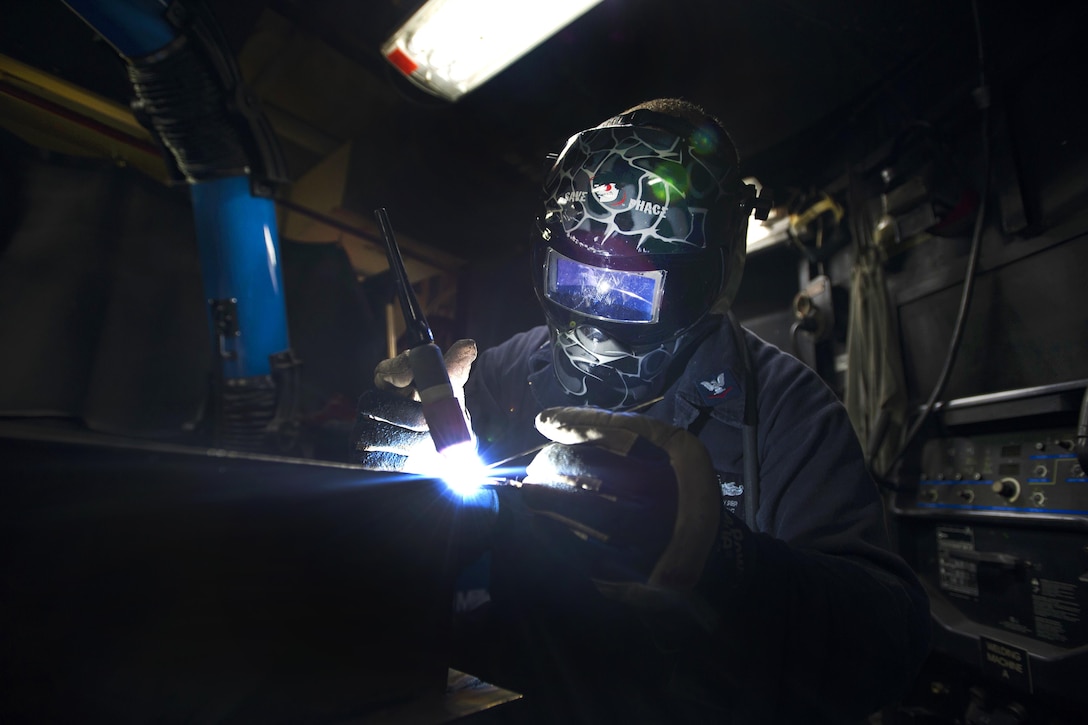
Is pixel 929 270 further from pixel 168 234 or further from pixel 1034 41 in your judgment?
pixel 168 234

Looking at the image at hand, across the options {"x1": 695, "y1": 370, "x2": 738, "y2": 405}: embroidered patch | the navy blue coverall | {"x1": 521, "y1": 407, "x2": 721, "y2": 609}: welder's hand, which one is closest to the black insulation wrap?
the navy blue coverall

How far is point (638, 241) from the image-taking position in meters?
1.38

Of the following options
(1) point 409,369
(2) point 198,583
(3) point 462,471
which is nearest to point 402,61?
(1) point 409,369

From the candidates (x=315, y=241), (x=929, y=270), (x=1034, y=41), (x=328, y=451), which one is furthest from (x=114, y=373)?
(x=1034, y=41)

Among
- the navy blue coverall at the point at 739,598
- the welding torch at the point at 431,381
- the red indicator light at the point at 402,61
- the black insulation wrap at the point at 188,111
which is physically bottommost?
the navy blue coverall at the point at 739,598

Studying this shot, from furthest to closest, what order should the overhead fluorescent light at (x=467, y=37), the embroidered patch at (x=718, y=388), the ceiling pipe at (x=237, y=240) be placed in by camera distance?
the overhead fluorescent light at (x=467, y=37) < the ceiling pipe at (x=237, y=240) < the embroidered patch at (x=718, y=388)

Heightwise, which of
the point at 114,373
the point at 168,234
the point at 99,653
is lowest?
the point at 99,653

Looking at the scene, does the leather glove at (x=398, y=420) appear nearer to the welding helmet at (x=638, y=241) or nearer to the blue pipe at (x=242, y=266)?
the welding helmet at (x=638, y=241)

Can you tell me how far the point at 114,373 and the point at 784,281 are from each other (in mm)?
3763

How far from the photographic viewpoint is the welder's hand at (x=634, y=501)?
843 millimetres

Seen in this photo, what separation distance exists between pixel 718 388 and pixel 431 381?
876 mm

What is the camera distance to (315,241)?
127 inches

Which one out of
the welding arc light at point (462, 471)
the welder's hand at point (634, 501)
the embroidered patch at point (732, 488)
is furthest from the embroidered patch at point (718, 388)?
the welding arc light at point (462, 471)

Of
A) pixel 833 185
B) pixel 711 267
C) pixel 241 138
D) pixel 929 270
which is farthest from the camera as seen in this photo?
pixel 833 185
